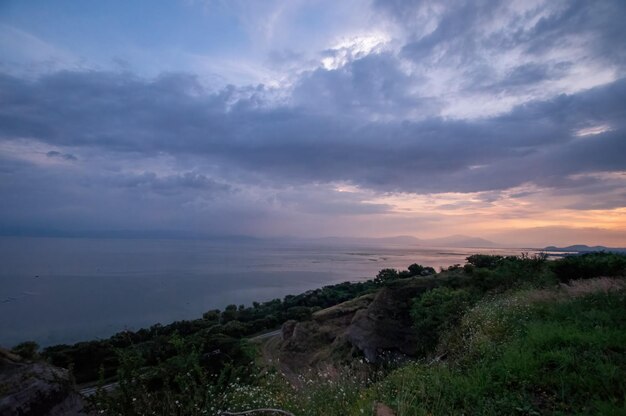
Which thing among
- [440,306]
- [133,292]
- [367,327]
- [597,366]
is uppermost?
[597,366]

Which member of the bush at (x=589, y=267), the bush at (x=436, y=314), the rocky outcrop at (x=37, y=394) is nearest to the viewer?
the rocky outcrop at (x=37, y=394)

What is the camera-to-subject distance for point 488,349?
6.03m

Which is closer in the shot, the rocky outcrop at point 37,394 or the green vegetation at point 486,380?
the green vegetation at point 486,380

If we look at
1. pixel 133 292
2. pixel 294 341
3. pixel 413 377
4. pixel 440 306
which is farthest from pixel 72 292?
pixel 413 377

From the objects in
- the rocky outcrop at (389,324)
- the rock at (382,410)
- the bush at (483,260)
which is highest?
the bush at (483,260)

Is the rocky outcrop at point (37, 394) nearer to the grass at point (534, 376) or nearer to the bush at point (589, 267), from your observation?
the grass at point (534, 376)

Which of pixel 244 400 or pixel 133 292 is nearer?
pixel 244 400

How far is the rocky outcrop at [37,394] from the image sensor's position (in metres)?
5.82

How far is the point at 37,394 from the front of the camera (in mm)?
6055

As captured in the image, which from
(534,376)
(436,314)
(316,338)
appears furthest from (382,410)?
(316,338)

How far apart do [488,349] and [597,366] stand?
6.09 ft

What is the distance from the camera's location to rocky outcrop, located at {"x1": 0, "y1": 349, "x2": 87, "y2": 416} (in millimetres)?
5820

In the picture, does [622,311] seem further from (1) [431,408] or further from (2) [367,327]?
(2) [367,327]

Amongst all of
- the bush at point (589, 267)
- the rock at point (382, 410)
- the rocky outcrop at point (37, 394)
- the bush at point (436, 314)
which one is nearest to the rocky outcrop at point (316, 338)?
the bush at point (436, 314)
